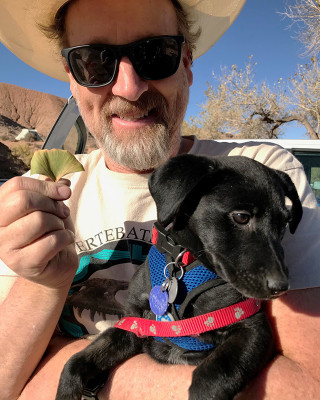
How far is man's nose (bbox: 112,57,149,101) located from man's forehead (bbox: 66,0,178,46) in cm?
14

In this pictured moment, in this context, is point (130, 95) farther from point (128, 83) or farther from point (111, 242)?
point (111, 242)

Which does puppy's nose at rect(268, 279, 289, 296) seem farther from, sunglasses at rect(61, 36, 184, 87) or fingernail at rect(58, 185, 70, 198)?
sunglasses at rect(61, 36, 184, 87)

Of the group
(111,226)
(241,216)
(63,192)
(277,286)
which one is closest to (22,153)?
(111,226)

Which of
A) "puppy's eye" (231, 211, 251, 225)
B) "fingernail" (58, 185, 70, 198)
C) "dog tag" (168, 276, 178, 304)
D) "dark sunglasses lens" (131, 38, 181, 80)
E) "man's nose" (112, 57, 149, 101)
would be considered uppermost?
"dark sunglasses lens" (131, 38, 181, 80)

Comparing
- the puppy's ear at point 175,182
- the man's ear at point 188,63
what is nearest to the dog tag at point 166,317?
the puppy's ear at point 175,182

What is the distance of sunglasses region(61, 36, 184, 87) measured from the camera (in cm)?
198

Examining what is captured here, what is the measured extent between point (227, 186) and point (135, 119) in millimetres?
843

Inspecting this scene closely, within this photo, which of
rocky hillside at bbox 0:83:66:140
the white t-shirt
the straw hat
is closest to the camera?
the white t-shirt

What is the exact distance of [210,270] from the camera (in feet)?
4.98

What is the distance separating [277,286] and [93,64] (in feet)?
5.11

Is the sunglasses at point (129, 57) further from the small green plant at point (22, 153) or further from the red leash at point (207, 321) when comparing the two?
the small green plant at point (22, 153)

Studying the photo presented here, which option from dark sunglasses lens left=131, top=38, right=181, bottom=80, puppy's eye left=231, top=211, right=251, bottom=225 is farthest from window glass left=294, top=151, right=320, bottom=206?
puppy's eye left=231, top=211, right=251, bottom=225

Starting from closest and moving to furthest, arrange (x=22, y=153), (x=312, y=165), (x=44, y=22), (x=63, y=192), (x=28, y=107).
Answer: (x=63, y=192) → (x=44, y=22) → (x=312, y=165) → (x=22, y=153) → (x=28, y=107)

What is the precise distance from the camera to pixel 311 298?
148 cm
